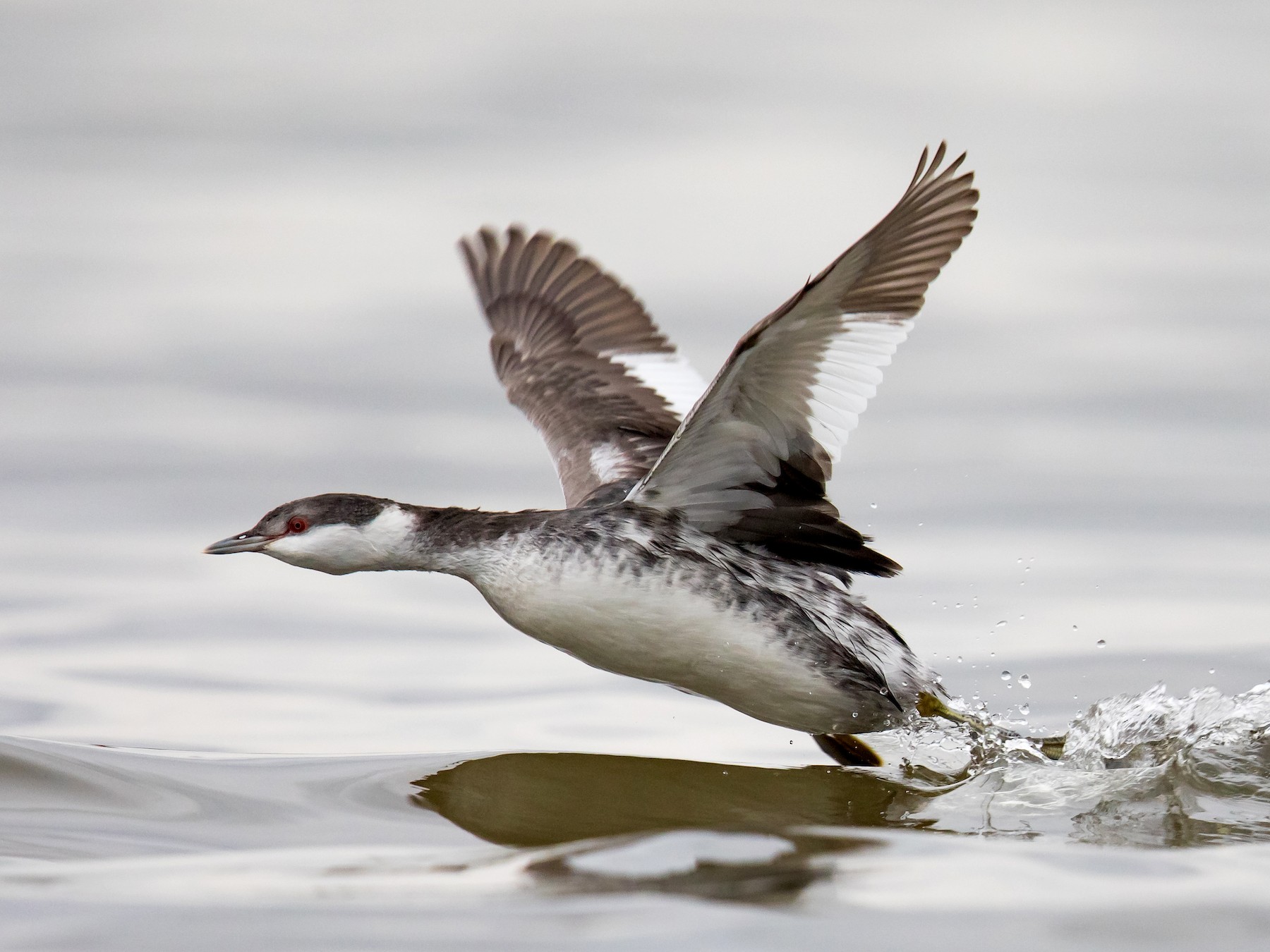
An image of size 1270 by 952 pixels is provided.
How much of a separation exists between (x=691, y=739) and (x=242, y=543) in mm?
2045

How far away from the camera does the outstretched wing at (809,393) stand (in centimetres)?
572

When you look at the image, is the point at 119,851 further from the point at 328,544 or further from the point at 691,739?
the point at 691,739

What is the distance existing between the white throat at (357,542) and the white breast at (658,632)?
1.41ft

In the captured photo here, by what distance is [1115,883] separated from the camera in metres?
3.99

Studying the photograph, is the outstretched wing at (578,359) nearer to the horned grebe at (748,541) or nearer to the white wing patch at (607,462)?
the white wing patch at (607,462)

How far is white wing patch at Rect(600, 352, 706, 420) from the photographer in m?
8.35

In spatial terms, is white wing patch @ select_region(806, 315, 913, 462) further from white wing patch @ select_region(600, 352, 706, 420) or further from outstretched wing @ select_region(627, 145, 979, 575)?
white wing patch @ select_region(600, 352, 706, 420)

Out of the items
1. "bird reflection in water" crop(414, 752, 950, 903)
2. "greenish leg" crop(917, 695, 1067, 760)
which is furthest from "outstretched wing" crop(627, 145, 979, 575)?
"bird reflection in water" crop(414, 752, 950, 903)

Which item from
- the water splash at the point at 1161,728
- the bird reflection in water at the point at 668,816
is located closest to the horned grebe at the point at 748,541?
the bird reflection in water at the point at 668,816

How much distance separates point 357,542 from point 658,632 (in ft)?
4.39

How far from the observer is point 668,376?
8.55 meters

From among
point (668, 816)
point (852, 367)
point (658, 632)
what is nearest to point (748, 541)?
point (658, 632)

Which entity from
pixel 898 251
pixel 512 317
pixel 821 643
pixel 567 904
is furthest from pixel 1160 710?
pixel 512 317

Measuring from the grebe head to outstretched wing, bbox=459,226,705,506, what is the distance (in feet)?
4.36
